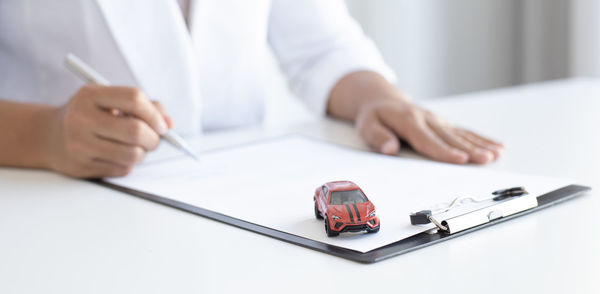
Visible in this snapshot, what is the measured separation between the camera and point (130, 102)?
71cm

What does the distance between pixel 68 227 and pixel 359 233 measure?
0.24m

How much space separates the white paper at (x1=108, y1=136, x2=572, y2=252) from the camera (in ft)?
1.80

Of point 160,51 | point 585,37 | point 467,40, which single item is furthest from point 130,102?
point 467,40

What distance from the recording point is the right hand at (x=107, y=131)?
0.72 meters

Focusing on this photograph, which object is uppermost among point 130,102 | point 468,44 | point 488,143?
point 130,102

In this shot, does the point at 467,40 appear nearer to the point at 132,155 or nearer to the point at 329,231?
the point at 132,155

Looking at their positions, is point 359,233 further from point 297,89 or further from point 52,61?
point 297,89

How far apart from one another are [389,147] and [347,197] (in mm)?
292

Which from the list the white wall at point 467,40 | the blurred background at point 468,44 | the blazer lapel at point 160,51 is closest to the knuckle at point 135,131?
the blazer lapel at point 160,51

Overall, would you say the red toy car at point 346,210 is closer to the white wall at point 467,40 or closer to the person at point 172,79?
the person at point 172,79

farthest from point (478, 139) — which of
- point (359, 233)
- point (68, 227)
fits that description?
point (68, 227)

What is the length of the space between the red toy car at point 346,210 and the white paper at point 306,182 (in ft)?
0.03

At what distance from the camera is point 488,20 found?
2465mm

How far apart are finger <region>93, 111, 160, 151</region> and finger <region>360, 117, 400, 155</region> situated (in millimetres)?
253
